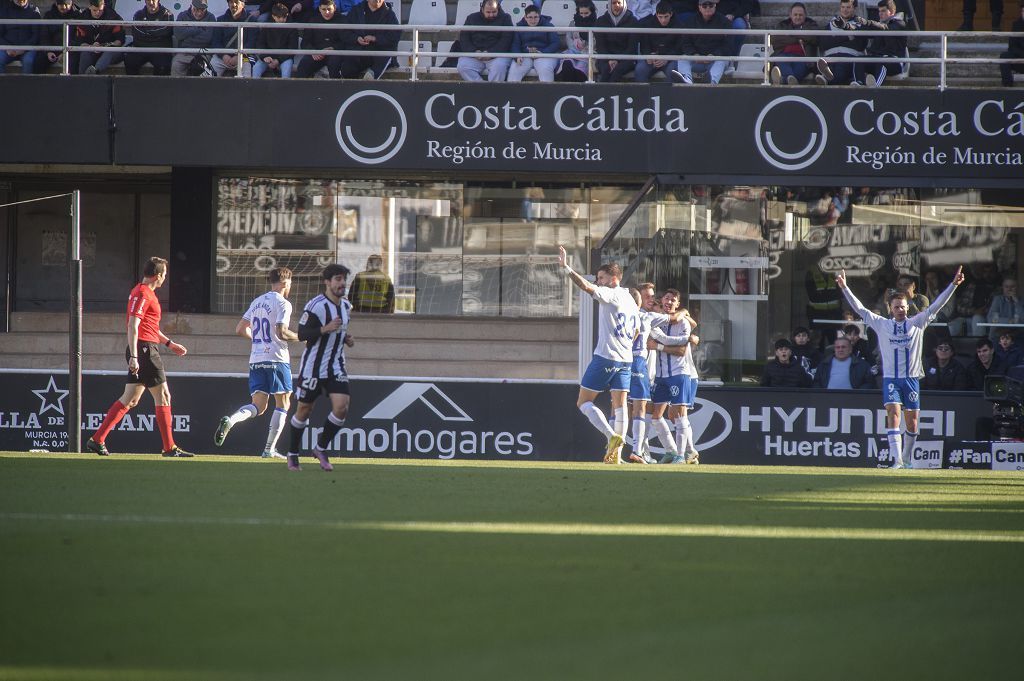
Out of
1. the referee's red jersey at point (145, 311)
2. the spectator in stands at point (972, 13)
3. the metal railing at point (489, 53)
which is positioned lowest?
the referee's red jersey at point (145, 311)

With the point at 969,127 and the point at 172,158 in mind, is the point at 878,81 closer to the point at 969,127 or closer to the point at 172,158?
the point at 969,127

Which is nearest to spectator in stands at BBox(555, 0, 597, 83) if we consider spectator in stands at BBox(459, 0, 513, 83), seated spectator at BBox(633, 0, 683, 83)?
seated spectator at BBox(633, 0, 683, 83)

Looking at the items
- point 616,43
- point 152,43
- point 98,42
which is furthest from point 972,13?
point 98,42

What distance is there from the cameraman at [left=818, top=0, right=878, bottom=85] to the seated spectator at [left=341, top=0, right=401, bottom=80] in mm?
6684

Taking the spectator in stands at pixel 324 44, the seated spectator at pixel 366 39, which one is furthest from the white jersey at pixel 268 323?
the seated spectator at pixel 366 39

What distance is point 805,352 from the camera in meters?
19.0

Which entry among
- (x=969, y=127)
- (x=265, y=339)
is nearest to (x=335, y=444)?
(x=265, y=339)

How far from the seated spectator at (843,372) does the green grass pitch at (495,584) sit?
7.87 m

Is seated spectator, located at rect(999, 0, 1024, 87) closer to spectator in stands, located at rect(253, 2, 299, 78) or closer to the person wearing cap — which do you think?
spectator in stands, located at rect(253, 2, 299, 78)

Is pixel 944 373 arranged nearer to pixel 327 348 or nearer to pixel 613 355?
pixel 613 355

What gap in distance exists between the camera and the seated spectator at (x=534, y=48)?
68.1 ft

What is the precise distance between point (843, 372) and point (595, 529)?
37.3 feet

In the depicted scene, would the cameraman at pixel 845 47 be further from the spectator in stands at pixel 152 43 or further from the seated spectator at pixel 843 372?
the spectator in stands at pixel 152 43

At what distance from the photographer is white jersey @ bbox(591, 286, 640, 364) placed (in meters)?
15.6
